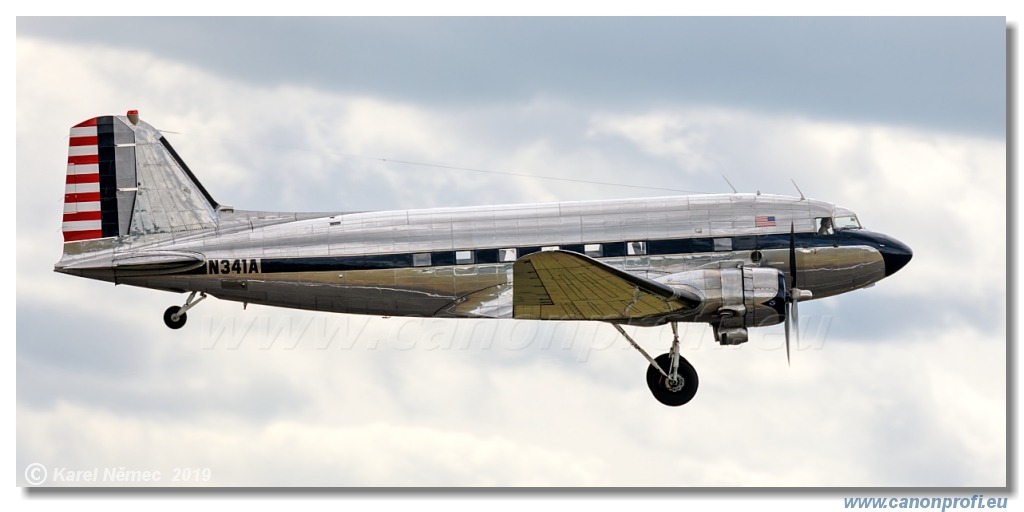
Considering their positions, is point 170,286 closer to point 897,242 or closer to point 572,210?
point 572,210

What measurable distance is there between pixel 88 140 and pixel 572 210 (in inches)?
319

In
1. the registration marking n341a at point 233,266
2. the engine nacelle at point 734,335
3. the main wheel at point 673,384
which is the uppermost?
the registration marking n341a at point 233,266

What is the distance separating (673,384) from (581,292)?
2.95 m

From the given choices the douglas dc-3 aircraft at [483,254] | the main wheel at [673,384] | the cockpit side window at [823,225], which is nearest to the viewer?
the douglas dc-3 aircraft at [483,254]

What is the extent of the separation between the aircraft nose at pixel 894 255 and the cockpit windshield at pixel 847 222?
0.57 m

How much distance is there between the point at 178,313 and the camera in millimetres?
22344

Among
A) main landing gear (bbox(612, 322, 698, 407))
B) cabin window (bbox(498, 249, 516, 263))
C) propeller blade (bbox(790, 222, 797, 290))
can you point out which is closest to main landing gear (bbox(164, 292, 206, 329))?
cabin window (bbox(498, 249, 516, 263))

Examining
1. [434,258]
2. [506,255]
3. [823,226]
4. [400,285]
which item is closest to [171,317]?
[400,285]

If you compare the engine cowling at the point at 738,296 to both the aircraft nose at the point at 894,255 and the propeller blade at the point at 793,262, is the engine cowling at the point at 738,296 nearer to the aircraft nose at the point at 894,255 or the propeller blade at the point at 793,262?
the propeller blade at the point at 793,262

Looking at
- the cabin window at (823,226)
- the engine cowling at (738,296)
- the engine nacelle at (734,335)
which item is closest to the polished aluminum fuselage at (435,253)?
the cabin window at (823,226)

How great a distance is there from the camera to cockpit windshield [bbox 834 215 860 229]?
22.6m

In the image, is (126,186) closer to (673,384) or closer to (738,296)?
(673,384)

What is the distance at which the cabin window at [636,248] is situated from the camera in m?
21.8

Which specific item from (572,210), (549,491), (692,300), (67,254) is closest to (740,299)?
(692,300)
